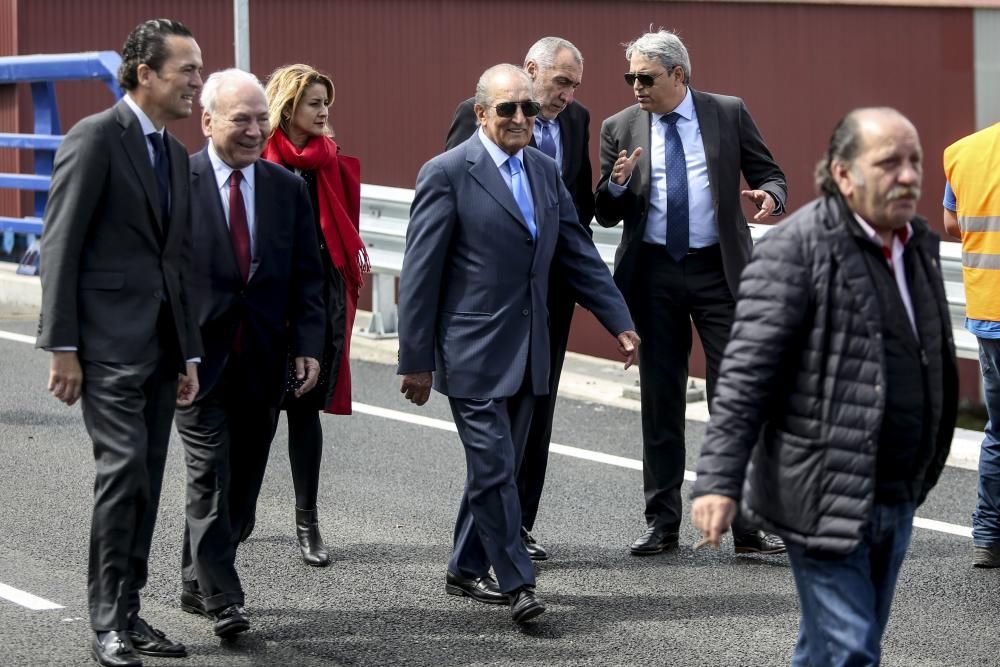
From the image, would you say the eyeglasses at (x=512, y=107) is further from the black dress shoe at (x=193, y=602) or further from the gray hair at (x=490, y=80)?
the black dress shoe at (x=193, y=602)

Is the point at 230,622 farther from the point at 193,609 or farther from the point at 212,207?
the point at 212,207

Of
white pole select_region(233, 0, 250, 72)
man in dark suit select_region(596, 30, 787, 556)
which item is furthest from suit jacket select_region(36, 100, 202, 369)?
white pole select_region(233, 0, 250, 72)

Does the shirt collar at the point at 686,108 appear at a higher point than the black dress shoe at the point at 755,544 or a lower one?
higher

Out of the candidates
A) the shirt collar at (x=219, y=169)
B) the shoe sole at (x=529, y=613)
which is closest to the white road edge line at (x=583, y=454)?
the shoe sole at (x=529, y=613)

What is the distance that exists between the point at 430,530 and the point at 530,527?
46 cm

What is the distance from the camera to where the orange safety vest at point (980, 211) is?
21.7ft

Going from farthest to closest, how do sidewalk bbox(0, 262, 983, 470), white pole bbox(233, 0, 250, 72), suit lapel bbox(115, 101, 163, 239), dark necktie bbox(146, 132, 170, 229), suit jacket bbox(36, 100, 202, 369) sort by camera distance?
white pole bbox(233, 0, 250, 72) < sidewalk bbox(0, 262, 983, 470) < dark necktie bbox(146, 132, 170, 229) < suit lapel bbox(115, 101, 163, 239) < suit jacket bbox(36, 100, 202, 369)

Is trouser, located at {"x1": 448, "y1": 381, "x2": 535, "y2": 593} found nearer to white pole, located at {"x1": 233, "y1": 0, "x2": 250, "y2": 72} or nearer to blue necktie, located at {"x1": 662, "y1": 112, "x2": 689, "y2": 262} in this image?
blue necktie, located at {"x1": 662, "y1": 112, "x2": 689, "y2": 262}

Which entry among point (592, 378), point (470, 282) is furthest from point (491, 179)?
point (592, 378)

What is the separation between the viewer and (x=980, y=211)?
263 inches

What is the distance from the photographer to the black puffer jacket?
4.07 m

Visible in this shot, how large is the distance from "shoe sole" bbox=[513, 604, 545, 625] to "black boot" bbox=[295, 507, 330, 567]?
112 centimetres

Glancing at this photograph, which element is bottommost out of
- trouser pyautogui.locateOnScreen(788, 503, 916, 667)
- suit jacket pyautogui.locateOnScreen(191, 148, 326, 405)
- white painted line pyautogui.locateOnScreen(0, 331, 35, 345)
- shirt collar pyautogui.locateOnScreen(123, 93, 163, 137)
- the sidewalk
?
white painted line pyautogui.locateOnScreen(0, 331, 35, 345)

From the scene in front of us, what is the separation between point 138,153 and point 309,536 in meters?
1.96
